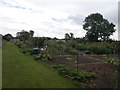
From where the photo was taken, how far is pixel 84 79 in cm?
495

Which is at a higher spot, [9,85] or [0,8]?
[0,8]

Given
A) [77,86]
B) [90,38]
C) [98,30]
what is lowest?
[77,86]

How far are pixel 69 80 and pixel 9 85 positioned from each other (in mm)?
2154

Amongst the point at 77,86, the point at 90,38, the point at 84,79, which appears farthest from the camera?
the point at 90,38

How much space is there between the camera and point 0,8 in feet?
32.4

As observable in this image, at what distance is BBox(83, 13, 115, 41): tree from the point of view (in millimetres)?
34888

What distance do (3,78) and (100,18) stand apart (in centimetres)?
3471

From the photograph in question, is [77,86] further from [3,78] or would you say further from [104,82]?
[3,78]

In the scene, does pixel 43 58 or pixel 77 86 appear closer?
pixel 77 86

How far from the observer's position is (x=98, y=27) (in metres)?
35.1

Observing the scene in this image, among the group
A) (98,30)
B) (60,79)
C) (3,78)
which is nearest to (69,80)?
(60,79)

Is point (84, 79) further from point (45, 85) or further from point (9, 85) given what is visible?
point (9, 85)

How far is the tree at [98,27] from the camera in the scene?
34888 millimetres

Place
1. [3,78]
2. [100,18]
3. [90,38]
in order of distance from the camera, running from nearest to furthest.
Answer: [3,78] < [90,38] < [100,18]
